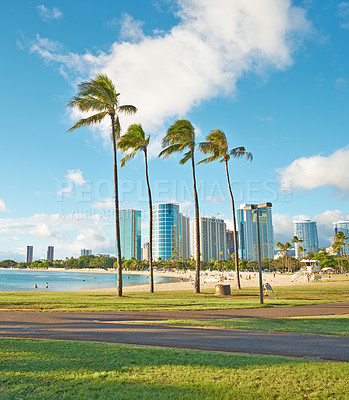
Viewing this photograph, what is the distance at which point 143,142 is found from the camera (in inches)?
1021

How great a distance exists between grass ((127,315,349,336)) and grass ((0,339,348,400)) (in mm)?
3671

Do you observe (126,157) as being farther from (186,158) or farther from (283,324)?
(283,324)

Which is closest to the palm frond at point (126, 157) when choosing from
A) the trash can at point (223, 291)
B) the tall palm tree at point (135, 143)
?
the tall palm tree at point (135, 143)

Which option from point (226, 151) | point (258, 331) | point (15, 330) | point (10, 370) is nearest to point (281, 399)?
point (10, 370)

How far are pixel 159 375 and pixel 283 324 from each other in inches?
261

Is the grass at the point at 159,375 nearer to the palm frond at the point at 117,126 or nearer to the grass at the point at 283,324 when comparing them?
the grass at the point at 283,324

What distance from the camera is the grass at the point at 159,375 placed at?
14.3ft

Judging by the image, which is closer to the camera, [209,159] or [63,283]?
[209,159]

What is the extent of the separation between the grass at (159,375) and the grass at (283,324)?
12.0 feet

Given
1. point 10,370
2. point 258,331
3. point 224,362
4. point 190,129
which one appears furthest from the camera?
point 190,129

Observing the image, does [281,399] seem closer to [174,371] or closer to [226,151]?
[174,371]

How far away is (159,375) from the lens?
502 centimetres

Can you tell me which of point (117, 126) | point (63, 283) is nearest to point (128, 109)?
point (117, 126)

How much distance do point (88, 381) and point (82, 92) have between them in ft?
62.8
